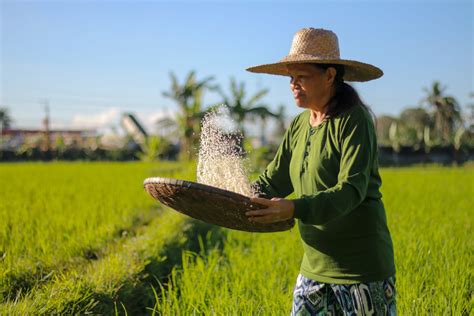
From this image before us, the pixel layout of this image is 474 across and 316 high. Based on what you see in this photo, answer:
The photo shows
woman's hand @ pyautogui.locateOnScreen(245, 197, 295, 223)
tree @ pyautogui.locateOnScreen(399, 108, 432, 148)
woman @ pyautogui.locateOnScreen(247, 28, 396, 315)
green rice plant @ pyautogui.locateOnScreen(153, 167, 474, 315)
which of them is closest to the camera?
woman's hand @ pyautogui.locateOnScreen(245, 197, 295, 223)

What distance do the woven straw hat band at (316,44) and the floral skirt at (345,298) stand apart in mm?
691

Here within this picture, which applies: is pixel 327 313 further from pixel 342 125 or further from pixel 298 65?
pixel 298 65

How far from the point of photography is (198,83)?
690 inches

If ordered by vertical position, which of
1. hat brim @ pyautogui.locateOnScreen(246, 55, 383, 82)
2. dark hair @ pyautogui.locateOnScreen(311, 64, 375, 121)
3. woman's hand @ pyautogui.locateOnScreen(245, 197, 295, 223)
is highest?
hat brim @ pyautogui.locateOnScreen(246, 55, 383, 82)

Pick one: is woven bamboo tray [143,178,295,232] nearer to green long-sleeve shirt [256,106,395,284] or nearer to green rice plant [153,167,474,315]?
green long-sleeve shirt [256,106,395,284]

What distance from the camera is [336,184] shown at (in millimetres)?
1651

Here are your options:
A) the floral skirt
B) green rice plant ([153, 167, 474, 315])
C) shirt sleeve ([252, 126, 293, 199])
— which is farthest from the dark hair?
green rice plant ([153, 167, 474, 315])

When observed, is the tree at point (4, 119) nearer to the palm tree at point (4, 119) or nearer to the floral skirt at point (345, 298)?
the palm tree at point (4, 119)

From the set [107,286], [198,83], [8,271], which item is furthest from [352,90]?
[198,83]

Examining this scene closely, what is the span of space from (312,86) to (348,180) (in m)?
0.34

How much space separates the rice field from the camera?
2.54m

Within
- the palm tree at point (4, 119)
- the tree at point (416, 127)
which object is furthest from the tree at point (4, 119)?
the tree at point (416, 127)

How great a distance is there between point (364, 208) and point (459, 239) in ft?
8.16

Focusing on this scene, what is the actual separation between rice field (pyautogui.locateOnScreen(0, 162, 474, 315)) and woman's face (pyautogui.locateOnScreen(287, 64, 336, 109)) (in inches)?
20.0
